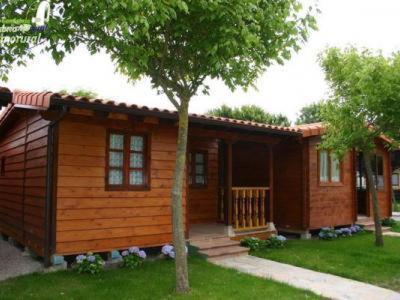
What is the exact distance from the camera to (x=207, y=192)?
11.4 m

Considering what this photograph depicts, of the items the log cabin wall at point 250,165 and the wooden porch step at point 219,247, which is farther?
the log cabin wall at point 250,165

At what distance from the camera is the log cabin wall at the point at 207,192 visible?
11.0 m

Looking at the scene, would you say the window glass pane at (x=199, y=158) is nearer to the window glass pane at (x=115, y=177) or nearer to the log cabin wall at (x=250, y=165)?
the log cabin wall at (x=250, y=165)

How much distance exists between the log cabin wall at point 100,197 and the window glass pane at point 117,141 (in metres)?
0.18

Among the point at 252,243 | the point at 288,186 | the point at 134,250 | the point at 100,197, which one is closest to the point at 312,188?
the point at 288,186

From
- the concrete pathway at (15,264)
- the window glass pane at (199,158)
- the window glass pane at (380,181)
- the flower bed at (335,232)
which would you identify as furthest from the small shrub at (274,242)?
the window glass pane at (380,181)

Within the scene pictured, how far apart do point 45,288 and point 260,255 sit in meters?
4.51

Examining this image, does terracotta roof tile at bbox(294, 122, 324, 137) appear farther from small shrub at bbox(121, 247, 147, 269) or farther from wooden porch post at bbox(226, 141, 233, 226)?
small shrub at bbox(121, 247, 147, 269)

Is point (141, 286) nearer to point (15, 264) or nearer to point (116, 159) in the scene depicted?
point (116, 159)

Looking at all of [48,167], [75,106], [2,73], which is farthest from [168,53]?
[48,167]

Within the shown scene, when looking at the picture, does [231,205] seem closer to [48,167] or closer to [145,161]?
[145,161]

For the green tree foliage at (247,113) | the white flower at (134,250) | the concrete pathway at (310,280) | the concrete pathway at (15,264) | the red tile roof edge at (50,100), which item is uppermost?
the green tree foliage at (247,113)

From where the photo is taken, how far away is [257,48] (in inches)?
225

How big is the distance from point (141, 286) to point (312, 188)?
6759mm
